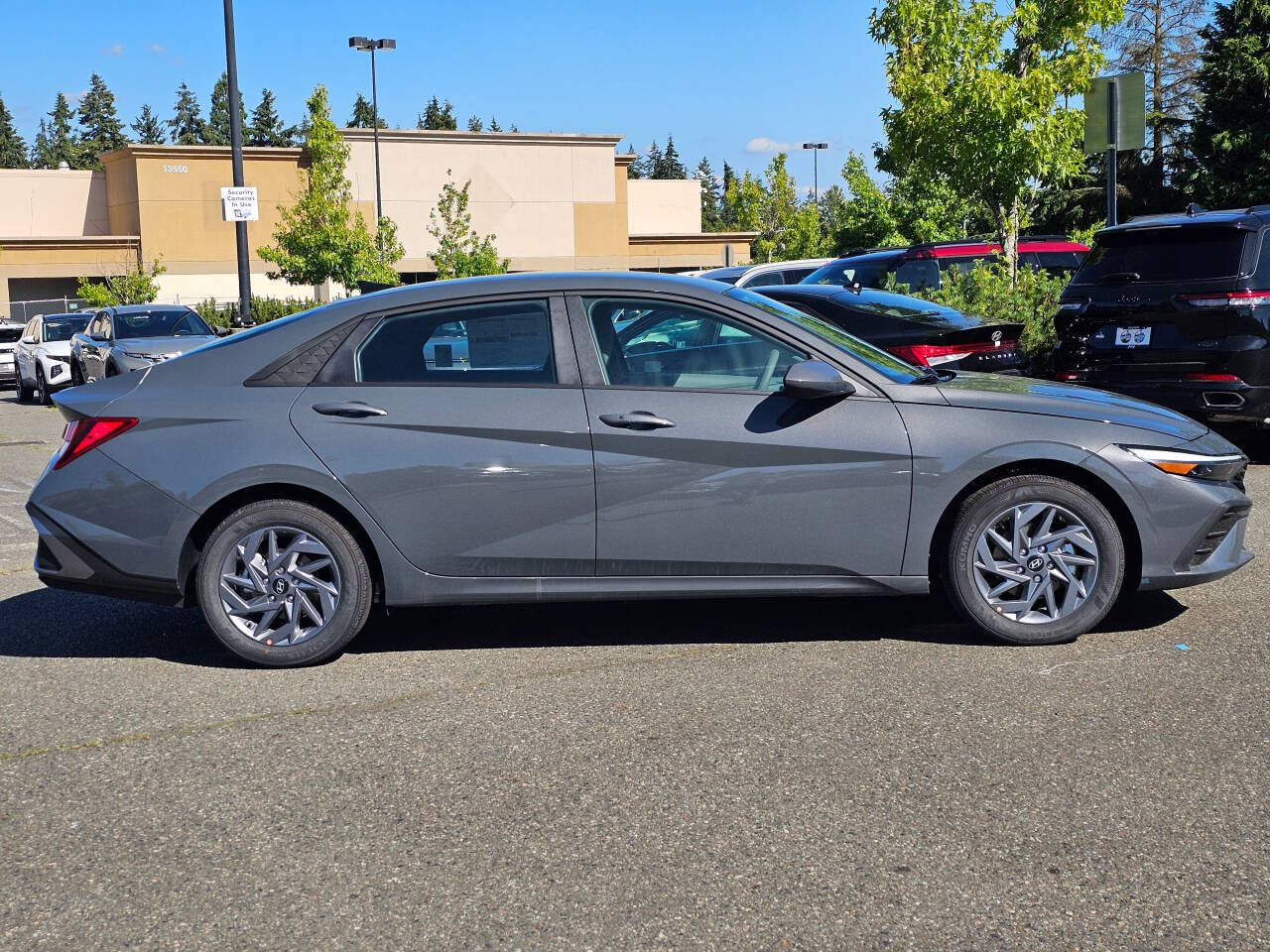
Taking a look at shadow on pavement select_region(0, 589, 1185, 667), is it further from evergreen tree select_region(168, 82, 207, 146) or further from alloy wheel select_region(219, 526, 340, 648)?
evergreen tree select_region(168, 82, 207, 146)

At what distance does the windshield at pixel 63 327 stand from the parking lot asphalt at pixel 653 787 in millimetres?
19666

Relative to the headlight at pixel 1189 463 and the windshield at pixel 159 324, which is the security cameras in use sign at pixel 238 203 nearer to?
the windshield at pixel 159 324

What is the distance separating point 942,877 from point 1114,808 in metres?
0.70

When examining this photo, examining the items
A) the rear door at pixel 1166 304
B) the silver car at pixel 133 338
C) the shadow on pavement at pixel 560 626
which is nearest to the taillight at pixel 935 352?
the rear door at pixel 1166 304

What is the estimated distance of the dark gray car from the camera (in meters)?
5.43

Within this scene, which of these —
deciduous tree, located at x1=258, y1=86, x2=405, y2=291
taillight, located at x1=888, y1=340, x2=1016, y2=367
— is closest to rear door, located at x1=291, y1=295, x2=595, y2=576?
taillight, located at x1=888, y1=340, x2=1016, y2=367

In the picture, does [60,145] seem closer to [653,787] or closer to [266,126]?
[266,126]

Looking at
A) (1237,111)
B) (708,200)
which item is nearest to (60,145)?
(708,200)

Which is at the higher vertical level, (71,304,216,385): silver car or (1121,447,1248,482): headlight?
(71,304,216,385): silver car

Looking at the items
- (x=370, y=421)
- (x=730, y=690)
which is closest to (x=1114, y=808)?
(x=730, y=690)

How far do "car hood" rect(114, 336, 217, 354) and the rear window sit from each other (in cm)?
1337

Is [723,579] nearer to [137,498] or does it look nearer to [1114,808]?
[1114,808]

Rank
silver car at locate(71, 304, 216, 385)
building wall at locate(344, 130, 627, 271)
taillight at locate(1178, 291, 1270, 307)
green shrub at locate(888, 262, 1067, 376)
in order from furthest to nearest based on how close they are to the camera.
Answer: building wall at locate(344, 130, 627, 271) < silver car at locate(71, 304, 216, 385) < green shrub at locate(888, 262, 1067, 376) < taillight at locate(1178, 291, 1270, 307)

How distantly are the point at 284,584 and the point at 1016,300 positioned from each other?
10.6 m
